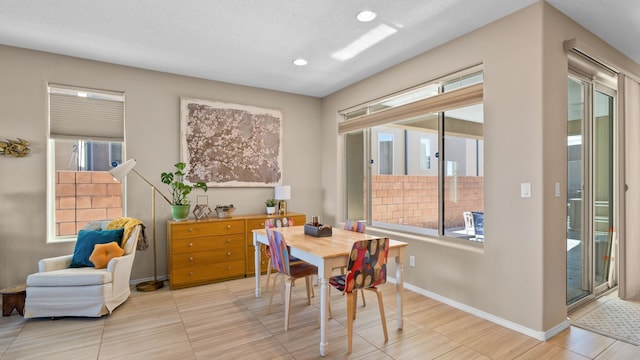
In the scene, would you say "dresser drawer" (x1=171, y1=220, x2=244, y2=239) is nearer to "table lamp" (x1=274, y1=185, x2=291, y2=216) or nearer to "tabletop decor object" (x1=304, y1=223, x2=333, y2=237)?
"table lamp" (x1=274, y1=185, x2=291, y2=216)

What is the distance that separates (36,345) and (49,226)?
1527mm

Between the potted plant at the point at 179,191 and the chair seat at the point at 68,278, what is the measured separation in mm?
1063

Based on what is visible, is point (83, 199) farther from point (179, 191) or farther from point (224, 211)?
point (224, 211)

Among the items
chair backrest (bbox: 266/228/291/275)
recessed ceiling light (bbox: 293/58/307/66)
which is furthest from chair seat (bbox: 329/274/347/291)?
→ recessed ceiling light (bbox: 293/58/307/66)

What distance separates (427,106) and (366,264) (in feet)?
6.31

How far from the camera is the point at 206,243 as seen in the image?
392cm

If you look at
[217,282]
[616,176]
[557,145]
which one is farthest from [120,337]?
[616,176]

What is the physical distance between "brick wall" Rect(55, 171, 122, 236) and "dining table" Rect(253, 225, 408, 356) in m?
1.95

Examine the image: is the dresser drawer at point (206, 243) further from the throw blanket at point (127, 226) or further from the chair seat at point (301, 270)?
the chair seat at point (301, 270)

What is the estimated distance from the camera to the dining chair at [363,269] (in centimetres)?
229

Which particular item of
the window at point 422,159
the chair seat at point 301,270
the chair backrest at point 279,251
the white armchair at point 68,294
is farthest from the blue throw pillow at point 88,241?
the window at point 422,159

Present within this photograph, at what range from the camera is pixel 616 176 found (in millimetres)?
3406

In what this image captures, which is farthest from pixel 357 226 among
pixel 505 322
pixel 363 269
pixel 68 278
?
pixel 68 278

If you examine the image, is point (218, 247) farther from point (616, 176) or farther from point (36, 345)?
point (616, 176)
